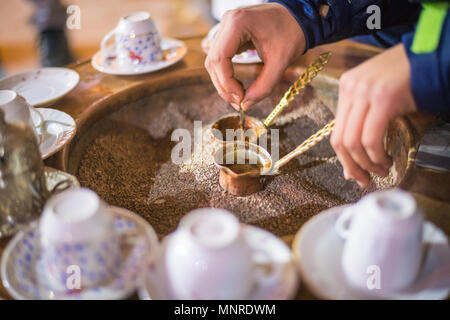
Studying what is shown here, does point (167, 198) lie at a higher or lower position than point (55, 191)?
lower

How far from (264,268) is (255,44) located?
87 cm

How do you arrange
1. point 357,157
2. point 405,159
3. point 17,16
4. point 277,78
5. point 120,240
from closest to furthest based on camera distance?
1. point 120,240
2. point 357,157
3. point 405,159
4. point 277,78
5. point 17,16

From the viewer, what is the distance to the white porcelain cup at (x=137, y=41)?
5.17 feet

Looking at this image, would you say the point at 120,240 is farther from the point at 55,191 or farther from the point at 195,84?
the point at 195,84

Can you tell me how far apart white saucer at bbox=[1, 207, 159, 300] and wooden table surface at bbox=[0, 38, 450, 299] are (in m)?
0.39

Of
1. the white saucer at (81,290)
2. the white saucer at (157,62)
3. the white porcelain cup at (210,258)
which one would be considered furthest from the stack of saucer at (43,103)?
the white porcelain cup at (210,258)

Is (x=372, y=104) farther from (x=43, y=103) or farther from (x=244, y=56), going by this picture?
(x=43, y=103)

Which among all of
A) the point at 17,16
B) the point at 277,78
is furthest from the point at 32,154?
the point at 17,16

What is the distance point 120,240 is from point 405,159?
82 cm

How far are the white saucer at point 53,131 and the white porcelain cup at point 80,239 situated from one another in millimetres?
469

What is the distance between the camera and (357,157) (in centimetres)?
91

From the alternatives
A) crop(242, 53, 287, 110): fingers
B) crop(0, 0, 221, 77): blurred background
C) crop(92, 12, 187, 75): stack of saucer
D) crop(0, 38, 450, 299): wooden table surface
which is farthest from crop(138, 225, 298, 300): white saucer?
crop(0, 0, 221, 77): blurred background

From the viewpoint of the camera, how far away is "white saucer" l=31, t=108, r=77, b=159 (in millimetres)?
1126

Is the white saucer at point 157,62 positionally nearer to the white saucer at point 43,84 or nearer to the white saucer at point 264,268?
the white saucer at point 43,84
